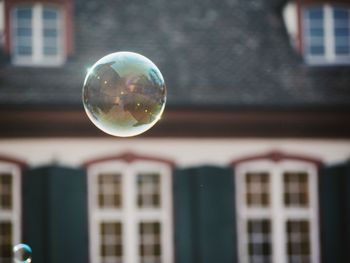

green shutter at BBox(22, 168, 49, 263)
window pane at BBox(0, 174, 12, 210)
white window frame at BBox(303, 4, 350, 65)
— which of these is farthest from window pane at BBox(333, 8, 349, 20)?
window pane at BBox(0, 174, 12, 210)

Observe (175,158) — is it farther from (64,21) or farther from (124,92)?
(124,92)

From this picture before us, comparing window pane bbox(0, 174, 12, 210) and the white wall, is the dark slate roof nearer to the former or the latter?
the white wall

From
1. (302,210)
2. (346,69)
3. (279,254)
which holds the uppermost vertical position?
(346,69)

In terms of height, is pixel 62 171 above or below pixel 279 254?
above

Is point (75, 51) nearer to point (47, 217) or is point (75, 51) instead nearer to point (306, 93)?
point (47, 217)

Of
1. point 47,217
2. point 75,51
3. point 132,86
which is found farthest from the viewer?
point 75,51

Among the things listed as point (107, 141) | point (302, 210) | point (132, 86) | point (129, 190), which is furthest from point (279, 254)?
point (132, 86)

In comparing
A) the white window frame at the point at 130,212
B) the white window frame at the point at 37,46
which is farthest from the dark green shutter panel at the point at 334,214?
the white window frame at the point at 37,46

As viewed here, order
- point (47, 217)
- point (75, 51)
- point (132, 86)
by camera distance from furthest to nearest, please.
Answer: point (75, 51) < point (47, 217) < point (132, 86)

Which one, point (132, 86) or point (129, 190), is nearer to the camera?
point (132, 86)
